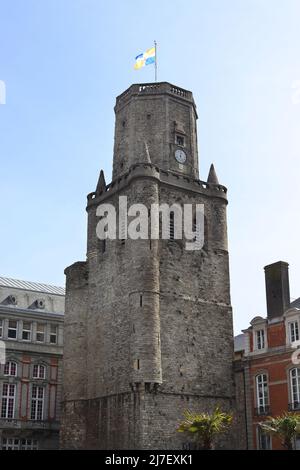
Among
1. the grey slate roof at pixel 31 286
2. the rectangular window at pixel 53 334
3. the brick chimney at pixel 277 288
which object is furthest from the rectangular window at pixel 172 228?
the grey slate roof at pixel 31 286

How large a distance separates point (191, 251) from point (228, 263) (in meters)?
2.87

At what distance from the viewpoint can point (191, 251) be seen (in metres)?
39.4

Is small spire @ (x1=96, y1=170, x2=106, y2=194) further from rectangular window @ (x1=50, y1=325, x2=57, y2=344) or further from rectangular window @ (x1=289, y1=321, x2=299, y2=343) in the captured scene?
rectangular window @ (x1=289, y1=321, x2=299, y2=343)

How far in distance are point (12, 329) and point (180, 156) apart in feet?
51.5

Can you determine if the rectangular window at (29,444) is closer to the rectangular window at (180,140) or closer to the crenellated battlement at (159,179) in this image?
the crenellated battlement at (159,179)

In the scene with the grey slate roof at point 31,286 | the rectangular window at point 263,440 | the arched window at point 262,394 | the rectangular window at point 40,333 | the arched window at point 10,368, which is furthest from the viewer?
the grey slate roof at point 31,286

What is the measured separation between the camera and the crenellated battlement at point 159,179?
1534 inches

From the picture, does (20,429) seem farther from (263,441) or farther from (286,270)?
(286,270)

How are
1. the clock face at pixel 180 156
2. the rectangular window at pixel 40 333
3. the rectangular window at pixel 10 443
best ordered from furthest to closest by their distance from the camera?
the rectangular window at pixel 40 333 → the clock face at pixel 180 156 → the rectangular window at pixel 10 443

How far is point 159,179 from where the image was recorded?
3959cm

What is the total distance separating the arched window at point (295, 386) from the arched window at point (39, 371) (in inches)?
682

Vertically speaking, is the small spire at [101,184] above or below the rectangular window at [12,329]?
above

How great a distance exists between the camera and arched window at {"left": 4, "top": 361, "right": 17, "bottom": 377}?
43.0 meters

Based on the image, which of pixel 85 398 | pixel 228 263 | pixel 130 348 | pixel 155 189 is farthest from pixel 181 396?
pixel 155 189
